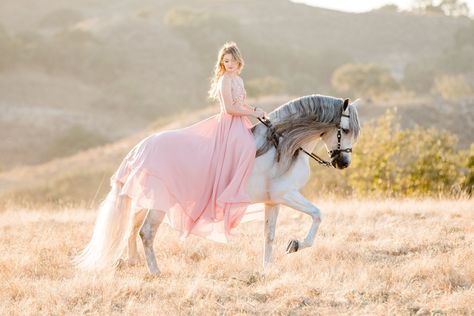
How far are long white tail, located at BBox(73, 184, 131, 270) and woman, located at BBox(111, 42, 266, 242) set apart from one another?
0.89 ft

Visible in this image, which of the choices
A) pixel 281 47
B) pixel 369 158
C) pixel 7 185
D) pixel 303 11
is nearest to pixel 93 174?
pixel 7 185

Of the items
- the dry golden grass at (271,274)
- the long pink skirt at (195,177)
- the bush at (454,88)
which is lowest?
the dry golden grass at (271,274)

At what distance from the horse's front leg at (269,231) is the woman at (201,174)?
0.61 metres

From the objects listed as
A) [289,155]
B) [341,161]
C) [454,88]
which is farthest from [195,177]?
[454,88]

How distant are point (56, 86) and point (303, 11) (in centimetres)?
5698

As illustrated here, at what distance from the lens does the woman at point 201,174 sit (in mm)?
7273

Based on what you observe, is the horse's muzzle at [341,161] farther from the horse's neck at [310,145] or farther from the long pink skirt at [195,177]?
the long pink skirt at [195,177]

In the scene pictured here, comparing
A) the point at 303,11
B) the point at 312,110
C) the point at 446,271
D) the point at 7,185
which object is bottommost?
the point at 7,185

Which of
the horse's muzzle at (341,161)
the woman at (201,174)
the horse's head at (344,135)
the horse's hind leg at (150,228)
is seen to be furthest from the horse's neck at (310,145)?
the horse's hind leg at (150,228)

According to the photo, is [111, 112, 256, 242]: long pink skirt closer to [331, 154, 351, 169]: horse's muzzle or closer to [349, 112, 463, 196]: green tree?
[331, 154, 351, 169]: horse's muzzle

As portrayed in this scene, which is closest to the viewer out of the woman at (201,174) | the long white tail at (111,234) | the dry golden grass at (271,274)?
the dry golden grass at (271,274)

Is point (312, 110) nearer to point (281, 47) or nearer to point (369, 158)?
point (369, 158)

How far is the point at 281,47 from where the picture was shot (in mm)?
90438

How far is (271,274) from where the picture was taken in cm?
727
